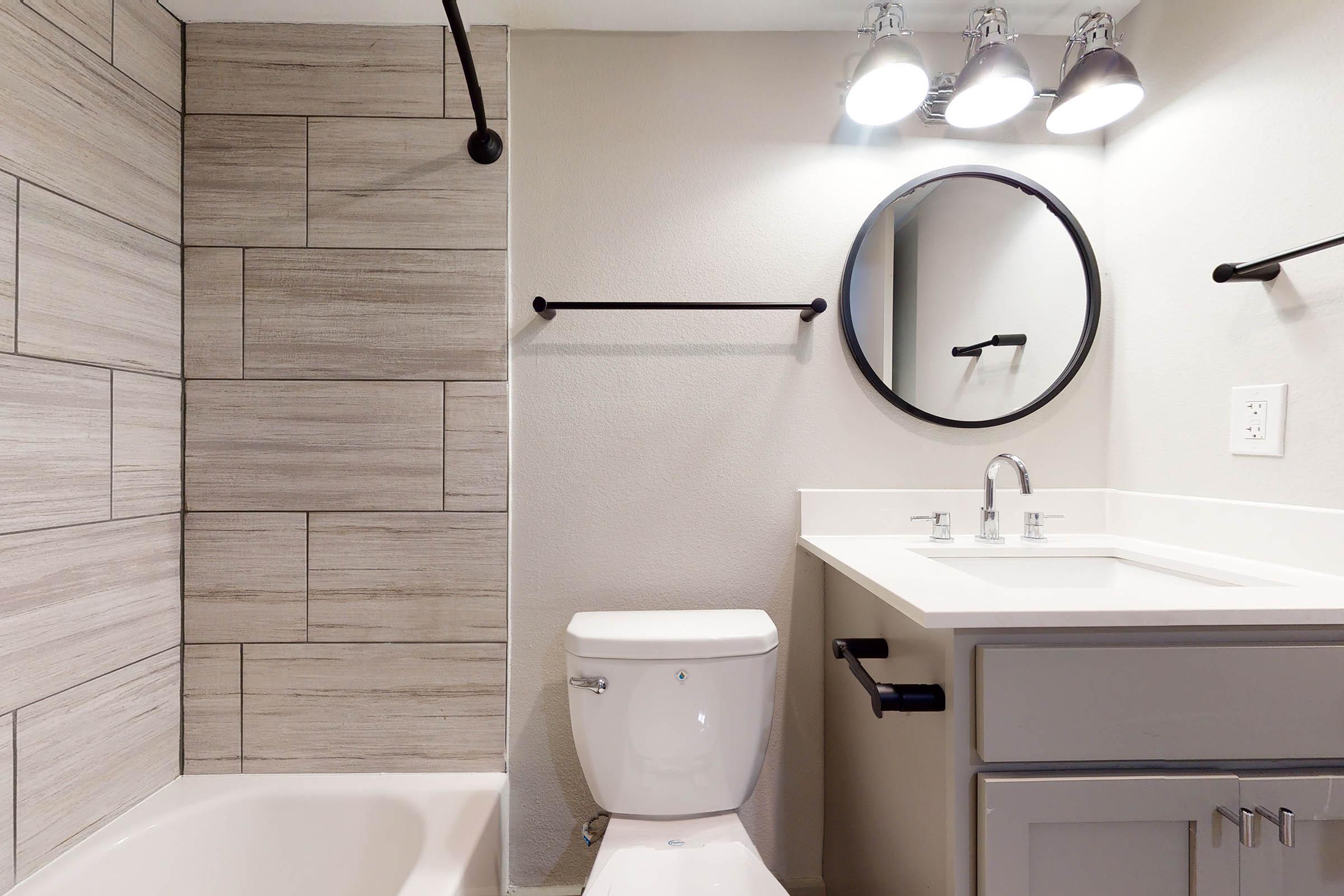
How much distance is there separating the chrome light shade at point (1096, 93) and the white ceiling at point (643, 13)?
0.30 metres

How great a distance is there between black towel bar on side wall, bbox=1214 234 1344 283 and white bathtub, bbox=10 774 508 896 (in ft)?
5.67

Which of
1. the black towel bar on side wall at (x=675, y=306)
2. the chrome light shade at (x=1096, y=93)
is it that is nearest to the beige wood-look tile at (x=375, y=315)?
the black towel bar on side wall at (x=675, y=306)

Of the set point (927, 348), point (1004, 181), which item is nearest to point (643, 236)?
point (927, 348)

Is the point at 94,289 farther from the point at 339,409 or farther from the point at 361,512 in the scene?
the point at 361,512

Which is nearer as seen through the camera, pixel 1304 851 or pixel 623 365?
pixel 1304 851

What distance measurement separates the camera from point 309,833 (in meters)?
1.34

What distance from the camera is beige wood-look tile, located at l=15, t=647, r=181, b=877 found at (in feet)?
3.46

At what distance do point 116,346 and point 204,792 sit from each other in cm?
94

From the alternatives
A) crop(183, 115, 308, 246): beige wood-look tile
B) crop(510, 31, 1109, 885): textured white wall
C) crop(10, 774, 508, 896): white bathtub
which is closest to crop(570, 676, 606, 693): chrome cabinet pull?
crop(510, 31, 1109, 885): textured white wall

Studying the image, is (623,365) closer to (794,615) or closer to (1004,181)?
(794,615)

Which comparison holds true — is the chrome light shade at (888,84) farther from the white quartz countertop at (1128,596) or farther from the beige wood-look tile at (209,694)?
the beige wood-look tile at (209,694)

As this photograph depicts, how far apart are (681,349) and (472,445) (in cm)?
53

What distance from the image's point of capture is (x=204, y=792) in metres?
1.34

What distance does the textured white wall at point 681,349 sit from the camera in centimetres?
147
